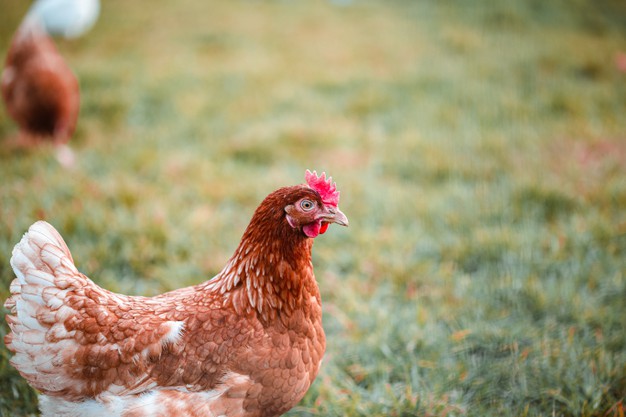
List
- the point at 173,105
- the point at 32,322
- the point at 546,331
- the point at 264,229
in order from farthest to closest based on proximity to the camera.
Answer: the point at 173,105, the point at 546,331, the point at 264,229, the point at 32,322

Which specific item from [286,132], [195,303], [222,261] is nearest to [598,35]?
[286,132]

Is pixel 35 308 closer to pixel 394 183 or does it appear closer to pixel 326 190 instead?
pixel 326 190

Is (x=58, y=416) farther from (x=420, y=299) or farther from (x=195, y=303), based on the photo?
(x=420, y=299)

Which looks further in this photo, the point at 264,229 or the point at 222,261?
the point at 222,261

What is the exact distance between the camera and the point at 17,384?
225 centimetres

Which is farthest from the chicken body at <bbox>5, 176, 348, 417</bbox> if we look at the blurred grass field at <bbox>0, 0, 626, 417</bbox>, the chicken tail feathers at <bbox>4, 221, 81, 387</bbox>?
the blurred grass field at <bbox>0, 0, 626, 417</bbox>

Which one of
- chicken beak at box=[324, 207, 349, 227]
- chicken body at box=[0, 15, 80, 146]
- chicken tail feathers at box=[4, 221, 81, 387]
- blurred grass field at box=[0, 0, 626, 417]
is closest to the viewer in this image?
chicken tail feathers at box=[4, 221, 81, 387]

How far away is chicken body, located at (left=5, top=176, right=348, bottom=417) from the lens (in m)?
1.67

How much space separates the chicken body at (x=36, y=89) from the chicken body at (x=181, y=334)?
3.36m

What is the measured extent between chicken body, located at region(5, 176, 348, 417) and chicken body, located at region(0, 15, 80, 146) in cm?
336

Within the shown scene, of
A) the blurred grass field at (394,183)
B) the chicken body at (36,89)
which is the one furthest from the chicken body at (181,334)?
the chicken body at (36,89)

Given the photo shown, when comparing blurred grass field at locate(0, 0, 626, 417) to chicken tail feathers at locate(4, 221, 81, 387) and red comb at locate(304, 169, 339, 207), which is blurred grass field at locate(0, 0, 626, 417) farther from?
red comb at locate(304, 169, 339, 207)

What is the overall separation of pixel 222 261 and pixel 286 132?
Answer: 2.33 metres

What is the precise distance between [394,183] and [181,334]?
10.2 ft
